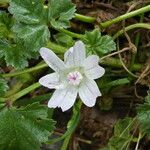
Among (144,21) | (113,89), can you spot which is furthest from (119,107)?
(144,21)

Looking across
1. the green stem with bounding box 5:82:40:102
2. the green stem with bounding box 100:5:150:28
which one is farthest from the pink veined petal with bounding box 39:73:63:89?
the green stem with bounding box 100:5:150:28

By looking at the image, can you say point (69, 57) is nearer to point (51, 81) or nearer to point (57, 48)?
point (51, 81)

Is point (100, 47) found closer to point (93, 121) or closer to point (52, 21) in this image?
point (52, 21)

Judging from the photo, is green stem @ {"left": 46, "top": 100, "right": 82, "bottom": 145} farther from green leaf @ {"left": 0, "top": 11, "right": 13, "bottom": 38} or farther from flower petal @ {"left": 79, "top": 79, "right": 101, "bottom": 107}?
green leaf @ {"left": 0, "top": 11, "right": 13, "bottom": 38}

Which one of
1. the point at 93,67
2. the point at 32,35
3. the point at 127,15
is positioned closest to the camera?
the point at 93,67

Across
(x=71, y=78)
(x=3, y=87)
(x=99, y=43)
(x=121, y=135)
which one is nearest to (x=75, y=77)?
(x=71, y=78)

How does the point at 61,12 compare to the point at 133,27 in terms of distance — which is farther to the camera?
the point at 133,27
